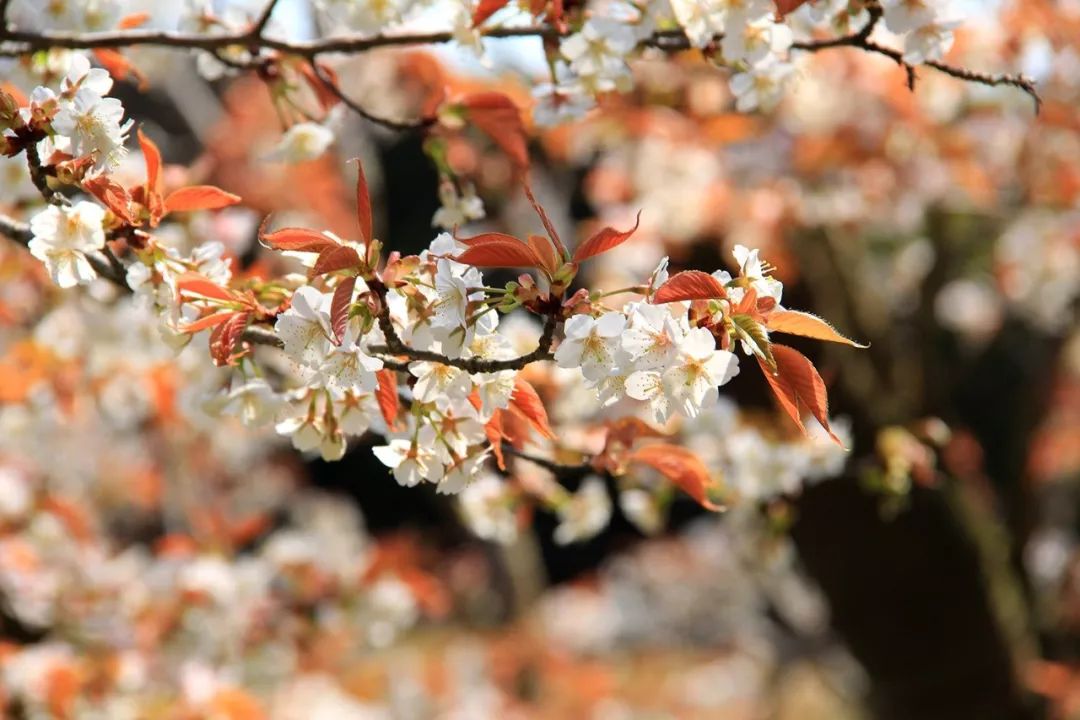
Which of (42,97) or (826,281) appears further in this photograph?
(826,281)

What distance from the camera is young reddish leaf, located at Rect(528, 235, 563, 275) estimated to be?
2.52 feet

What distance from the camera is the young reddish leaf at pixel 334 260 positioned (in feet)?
2.50

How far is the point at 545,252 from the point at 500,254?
0.04 metres

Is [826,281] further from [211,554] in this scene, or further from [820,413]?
[820,413]

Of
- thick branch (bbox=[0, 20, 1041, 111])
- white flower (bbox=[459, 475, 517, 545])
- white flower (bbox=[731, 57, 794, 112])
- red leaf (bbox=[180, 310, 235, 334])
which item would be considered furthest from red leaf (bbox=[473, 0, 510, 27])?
white flower (bbox=[459, 475, 517, 545])

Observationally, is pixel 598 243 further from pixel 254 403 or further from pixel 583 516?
pixel 583 516

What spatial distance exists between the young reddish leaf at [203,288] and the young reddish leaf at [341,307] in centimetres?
15

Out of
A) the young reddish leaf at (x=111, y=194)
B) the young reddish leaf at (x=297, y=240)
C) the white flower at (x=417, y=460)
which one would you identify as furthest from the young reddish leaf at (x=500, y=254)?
the young reddish leaf at (x=111, y=194)

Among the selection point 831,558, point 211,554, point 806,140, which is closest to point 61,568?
point 211,554

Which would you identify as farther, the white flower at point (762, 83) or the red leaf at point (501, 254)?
the white flower at point (762, 83)

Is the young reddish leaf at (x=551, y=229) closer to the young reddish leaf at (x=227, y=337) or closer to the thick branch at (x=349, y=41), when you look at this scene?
Result: the young reddish leaf at (x=227, y=337)

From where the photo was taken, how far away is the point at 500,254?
78cm

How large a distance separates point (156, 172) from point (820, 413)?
604 millimetres

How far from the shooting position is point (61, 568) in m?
2.56
